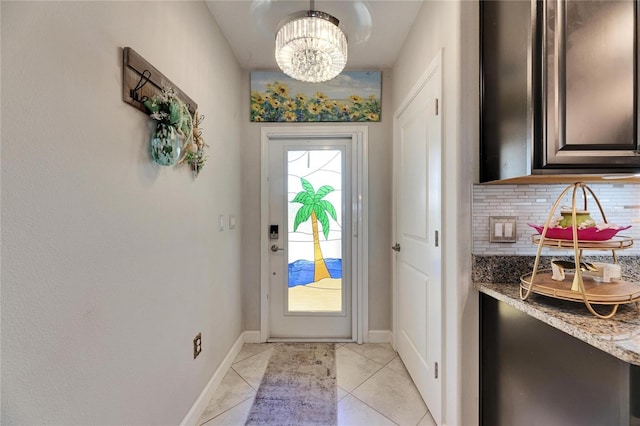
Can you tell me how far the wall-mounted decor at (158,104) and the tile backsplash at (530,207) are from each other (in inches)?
55.7

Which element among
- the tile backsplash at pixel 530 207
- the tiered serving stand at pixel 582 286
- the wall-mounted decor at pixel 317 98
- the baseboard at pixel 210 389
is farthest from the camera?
the wall-mounted decor at pixel 317 98

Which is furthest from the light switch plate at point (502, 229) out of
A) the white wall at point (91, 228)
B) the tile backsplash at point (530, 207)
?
the white wall at point (91, 228)

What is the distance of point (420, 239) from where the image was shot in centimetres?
184

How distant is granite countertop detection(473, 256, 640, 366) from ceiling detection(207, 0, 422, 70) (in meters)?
1.50

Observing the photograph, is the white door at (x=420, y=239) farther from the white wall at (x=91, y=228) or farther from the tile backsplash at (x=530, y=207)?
the white wall at (x=91, y=228)

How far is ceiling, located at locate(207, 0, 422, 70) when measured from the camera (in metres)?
1.59

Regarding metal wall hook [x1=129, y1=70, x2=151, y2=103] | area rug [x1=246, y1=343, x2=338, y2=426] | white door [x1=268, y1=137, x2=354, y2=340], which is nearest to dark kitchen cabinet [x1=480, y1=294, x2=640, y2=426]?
area rug [x1=246, y1=343, x2=338, y2=426]

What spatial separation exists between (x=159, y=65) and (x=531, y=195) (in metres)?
1.85

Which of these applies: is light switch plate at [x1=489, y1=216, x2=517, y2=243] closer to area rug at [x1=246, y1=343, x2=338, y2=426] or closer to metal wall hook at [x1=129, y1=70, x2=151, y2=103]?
area rug at [x1=246, y1=343, x2=338, y2=426]

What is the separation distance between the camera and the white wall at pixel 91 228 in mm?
692

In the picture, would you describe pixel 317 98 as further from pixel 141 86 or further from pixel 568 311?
pixel 568 311

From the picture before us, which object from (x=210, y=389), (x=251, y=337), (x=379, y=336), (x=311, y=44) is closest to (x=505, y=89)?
(x=311, y=44)

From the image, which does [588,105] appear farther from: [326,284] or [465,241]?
[326,284]

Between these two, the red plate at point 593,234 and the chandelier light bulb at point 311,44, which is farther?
the chandelier light bulb at point 311,44
